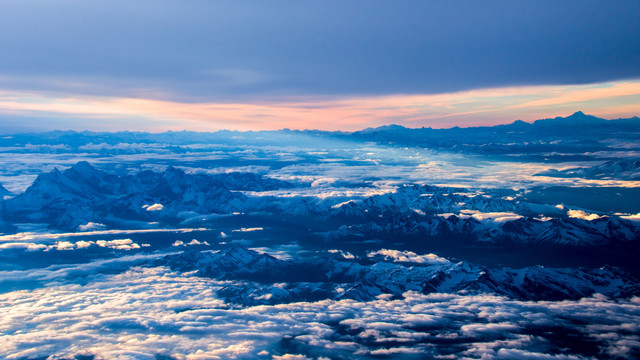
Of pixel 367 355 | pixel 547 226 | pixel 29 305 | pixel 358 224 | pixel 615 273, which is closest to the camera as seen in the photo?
pixel 367 355

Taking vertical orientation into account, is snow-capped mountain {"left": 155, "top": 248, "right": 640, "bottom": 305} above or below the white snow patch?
above

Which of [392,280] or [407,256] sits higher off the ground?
[392,280]

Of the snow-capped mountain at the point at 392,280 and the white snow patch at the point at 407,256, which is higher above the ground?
the snow-capped mountain at the point at 392,280

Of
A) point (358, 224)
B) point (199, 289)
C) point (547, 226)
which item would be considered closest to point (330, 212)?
point (358, 224)

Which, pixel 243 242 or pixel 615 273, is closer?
pixel 615 273

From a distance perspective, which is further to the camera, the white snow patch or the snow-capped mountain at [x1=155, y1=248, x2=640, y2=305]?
the white snow patch

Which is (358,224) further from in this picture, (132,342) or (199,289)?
(132,342)

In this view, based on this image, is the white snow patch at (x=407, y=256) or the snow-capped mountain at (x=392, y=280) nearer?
the snow-capped mountain at (x=392, y=280)

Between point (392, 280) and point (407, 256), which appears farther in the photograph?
point (407, 256)
